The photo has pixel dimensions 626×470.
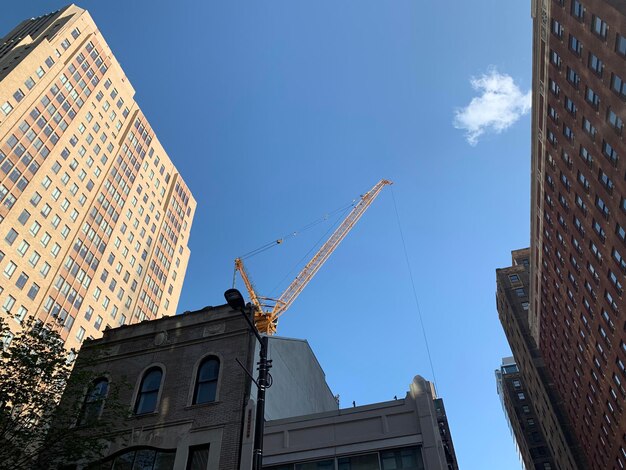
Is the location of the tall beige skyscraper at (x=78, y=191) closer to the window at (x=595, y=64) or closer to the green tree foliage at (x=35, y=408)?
the green tree foliage at (x=35, y=408)

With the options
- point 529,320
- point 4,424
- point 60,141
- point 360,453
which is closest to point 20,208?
point 60,141

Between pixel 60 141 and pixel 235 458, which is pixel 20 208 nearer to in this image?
pixel 60 141

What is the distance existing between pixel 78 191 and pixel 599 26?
6860 cm

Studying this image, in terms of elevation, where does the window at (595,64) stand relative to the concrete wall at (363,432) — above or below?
above

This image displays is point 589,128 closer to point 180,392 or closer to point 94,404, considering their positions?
point 180,392

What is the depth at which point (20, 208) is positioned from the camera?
62156 millimetres

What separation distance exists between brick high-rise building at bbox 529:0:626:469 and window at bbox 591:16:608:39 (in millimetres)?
94

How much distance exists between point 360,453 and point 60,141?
229 feet

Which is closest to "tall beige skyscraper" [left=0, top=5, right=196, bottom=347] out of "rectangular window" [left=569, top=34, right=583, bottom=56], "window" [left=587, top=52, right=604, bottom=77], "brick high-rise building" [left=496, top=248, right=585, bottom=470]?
"window" [left=587, top=52, right=604, bottom=77]

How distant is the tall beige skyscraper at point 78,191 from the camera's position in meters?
62.8

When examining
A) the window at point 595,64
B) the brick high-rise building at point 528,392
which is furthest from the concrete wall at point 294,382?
the brick high-rise building at point 528,392

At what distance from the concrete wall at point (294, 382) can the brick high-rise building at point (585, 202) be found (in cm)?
3590

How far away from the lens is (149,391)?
21141 mm

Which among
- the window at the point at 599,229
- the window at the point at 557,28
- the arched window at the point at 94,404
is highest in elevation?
the window at the point at 557,28
